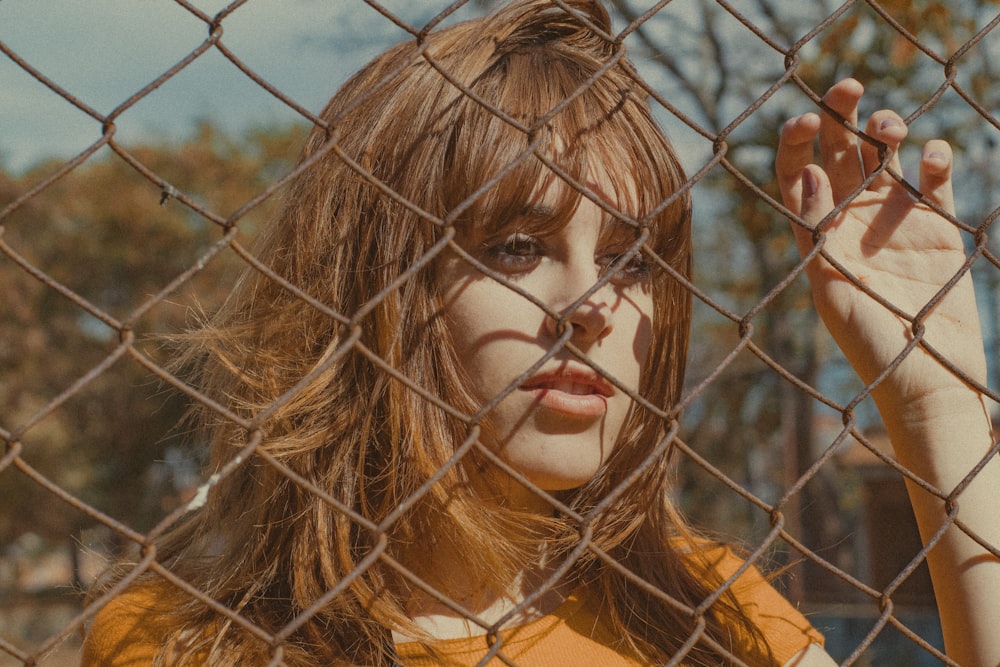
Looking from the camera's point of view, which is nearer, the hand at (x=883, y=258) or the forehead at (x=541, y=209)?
the forehead at (x=541, y=209)

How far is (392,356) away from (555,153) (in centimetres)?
39

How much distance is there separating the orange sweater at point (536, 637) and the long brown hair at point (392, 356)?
4 centimetres

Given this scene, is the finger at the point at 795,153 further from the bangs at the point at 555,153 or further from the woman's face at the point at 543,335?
the woman's face at the point at 543,335

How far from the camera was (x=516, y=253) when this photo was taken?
130cm

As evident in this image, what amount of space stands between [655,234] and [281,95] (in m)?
0.79

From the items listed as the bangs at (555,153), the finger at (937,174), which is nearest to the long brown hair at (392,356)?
the bangs at (555,153)

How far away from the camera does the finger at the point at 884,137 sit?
136cm

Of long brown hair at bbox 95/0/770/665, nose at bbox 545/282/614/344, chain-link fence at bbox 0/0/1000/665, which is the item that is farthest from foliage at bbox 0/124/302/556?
nose at bbox 545/282/614/344

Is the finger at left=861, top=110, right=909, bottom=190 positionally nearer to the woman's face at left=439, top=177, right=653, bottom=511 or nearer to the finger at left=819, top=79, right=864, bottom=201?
the finger at left=819, top=79, right=864, bottom=201

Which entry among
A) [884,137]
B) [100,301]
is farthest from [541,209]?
[100,301]

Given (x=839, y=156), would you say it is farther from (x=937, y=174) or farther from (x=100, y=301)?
(x=100, y=301)

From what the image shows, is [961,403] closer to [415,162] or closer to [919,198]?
[919,198]

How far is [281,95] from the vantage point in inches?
34.6

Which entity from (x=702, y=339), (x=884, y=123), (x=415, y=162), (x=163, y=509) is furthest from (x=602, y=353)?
(x=163, y=509)
